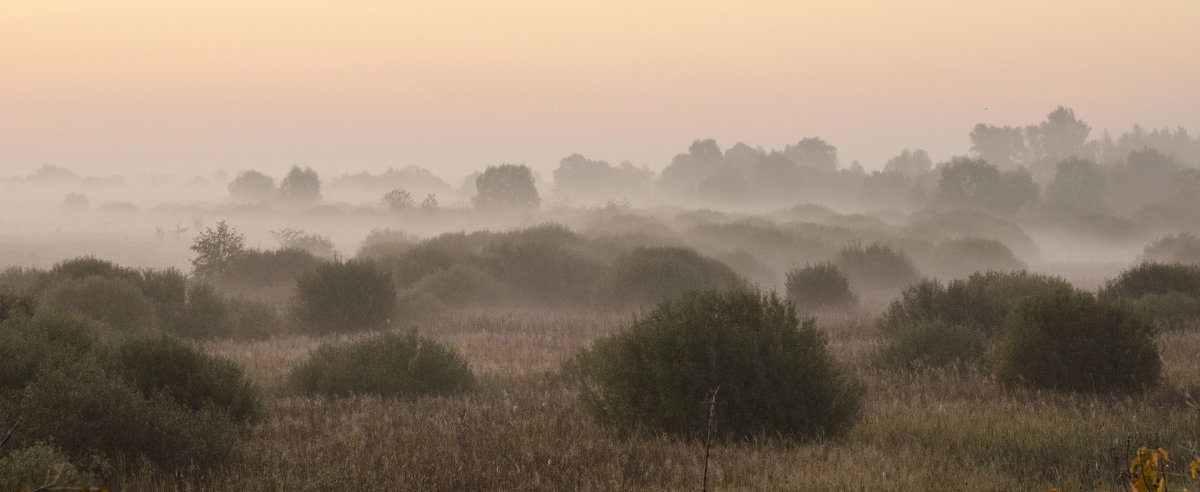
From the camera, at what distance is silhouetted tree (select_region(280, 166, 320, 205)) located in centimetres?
9744

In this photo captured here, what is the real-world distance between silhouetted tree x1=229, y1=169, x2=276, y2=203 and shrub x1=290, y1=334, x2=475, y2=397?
333ft

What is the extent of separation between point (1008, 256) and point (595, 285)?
27688 millimetres

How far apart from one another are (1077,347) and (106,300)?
16.7m

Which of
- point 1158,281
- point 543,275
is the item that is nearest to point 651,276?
point 543,275

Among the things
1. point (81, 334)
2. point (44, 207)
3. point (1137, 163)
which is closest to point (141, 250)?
point (81, 334)

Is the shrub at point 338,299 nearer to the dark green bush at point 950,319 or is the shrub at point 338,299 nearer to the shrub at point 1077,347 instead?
the dark green bush at point 950,319

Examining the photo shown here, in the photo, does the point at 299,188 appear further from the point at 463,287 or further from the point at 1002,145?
the point at 1002,145

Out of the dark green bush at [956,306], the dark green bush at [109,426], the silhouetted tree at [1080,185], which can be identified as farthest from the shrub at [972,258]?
the dark green bush at [109,426]

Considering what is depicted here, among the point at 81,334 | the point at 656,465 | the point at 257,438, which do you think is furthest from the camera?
the point at 81,334

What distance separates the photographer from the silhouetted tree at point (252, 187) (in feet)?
356

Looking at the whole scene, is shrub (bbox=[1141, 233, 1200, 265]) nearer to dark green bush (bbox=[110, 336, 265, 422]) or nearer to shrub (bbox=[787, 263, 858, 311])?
shrub (bbox=[787, 263, 858, 311])

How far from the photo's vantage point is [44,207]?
364 feet

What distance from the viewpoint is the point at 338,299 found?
20.2 meters

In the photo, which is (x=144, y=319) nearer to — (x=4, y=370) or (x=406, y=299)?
(x=406, y=299)
